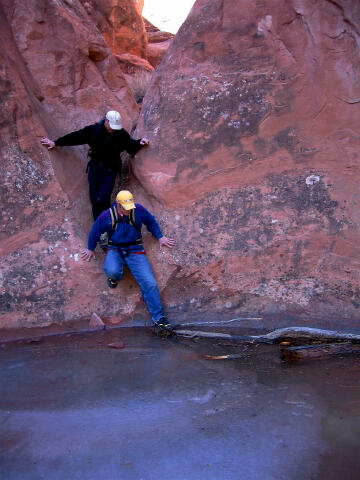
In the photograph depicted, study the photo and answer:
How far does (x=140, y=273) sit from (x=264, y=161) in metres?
1.60

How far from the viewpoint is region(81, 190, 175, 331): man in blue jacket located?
400cm

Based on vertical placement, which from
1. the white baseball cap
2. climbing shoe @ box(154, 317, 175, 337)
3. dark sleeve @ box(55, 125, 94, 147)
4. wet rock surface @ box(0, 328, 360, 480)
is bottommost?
wet rock surface @ box(0, 328, 360, 480)

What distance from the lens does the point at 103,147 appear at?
4.35m

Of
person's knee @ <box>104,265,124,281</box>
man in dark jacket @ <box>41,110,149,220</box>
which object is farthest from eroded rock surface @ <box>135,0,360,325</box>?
person's knee @ <box>104,265,124,281</box>

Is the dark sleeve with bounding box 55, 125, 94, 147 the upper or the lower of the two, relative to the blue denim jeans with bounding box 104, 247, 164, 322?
upper

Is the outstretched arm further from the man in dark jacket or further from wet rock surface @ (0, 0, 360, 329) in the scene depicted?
the man in dark jacket

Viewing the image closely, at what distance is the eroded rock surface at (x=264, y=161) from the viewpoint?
13.1ft

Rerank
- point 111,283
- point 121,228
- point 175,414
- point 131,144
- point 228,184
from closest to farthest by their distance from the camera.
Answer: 1. point 175,414
2. point 121,228
3. point 111,283
4. point 228,184
5. point 131,144

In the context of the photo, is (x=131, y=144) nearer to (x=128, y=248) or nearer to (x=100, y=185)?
→ (x=100, y=185)

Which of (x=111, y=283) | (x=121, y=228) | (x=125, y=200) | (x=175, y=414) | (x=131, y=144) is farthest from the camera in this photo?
(x=131, y=144)

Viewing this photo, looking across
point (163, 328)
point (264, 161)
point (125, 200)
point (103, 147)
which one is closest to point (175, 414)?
point (163, 328)

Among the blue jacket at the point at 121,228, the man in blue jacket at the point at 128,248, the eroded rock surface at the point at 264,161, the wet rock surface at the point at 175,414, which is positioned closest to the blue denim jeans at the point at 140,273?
the man in blue jacket at the point at 128,248

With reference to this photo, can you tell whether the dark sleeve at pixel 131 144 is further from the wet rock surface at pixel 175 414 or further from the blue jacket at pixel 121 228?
the wet rock surface at pixel 175 414

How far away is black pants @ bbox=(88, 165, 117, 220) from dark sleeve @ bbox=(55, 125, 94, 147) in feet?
0.96
